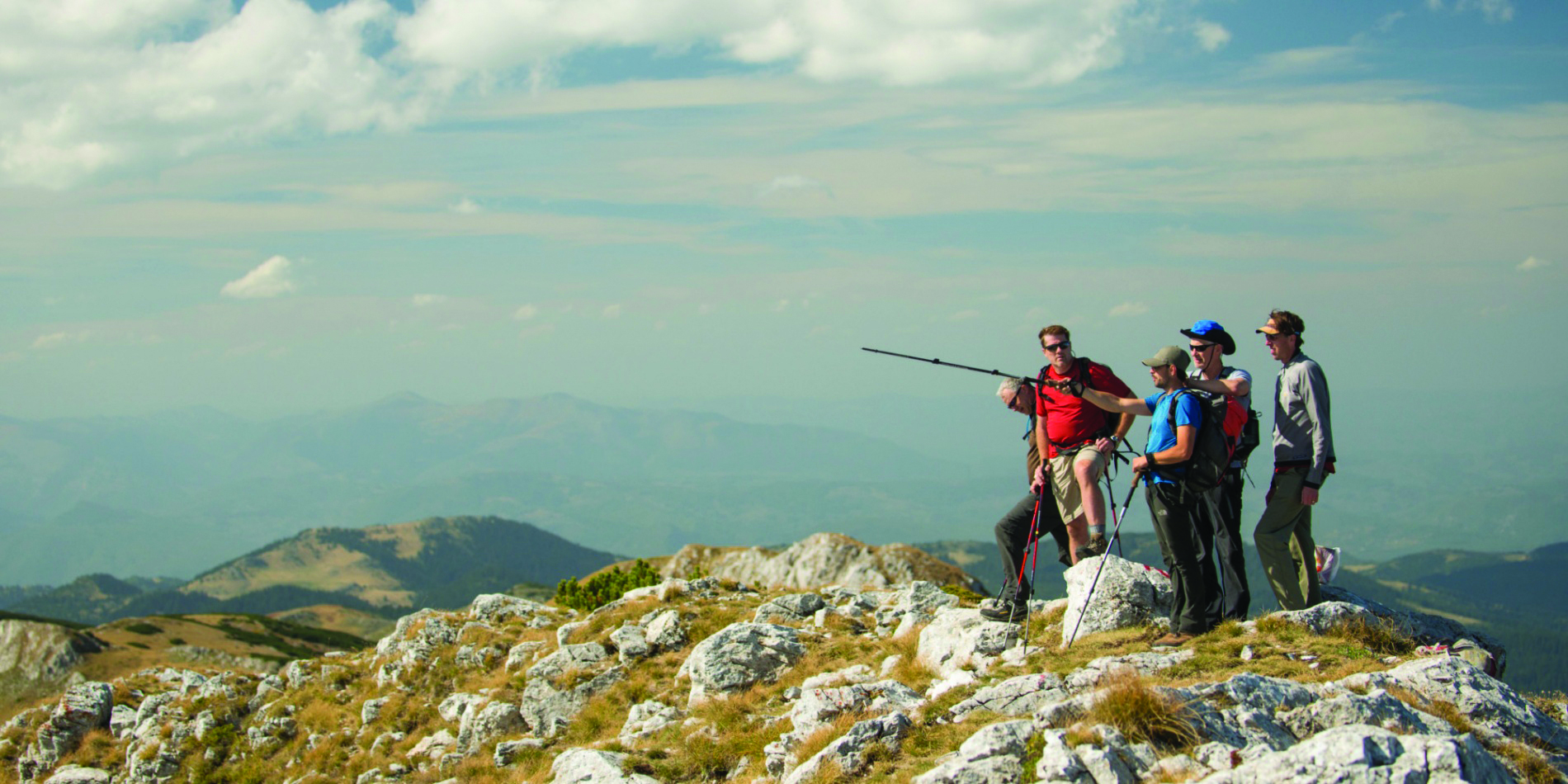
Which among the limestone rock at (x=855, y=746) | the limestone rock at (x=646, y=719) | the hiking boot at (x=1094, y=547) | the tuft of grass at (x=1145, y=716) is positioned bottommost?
the limestone rock at (x=646, y=719)

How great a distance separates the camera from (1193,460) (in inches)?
463

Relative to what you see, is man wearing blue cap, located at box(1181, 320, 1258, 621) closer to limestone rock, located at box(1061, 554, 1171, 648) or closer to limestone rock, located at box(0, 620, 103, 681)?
limestone rock, located at box(1061, 554, 1171, 648)

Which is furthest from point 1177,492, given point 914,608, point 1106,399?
point 914,608

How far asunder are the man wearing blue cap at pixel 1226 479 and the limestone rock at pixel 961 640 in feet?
10.0

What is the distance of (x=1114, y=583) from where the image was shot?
13.1 meters

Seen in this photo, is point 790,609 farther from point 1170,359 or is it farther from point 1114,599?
point 1170,359

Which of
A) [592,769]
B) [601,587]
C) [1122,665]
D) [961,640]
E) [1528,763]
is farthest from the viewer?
[601,587]

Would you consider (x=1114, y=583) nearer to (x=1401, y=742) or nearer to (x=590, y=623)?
(x=1401, y=742)

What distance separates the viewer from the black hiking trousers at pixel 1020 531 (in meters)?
13.6

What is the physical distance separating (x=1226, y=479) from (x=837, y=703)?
6.12 metres

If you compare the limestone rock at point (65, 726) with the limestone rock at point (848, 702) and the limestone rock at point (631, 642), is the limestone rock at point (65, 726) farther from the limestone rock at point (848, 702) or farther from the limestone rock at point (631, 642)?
the limestone rock at point (848, 702)

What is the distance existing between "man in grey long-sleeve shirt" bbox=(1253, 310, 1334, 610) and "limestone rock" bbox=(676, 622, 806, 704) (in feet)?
26.2


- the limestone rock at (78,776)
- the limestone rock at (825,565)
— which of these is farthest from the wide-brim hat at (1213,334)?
the limestone rock at (825,565)

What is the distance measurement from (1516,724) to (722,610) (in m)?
15.0
